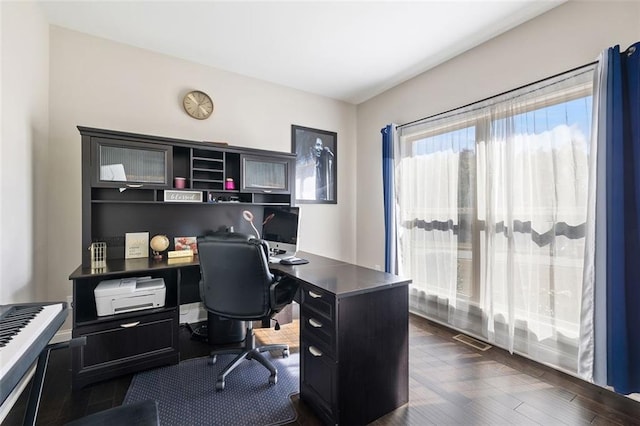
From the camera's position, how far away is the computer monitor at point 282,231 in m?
2.53

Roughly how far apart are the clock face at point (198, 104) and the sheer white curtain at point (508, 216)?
232 centimetres

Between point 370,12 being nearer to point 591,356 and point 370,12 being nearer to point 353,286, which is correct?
point 353,286

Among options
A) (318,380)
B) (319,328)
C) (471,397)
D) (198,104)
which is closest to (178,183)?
(198,104)

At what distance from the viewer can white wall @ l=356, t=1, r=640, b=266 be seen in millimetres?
1927

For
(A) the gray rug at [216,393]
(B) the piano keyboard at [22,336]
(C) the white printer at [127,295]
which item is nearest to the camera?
(B) the piano keyboard at [22,336]

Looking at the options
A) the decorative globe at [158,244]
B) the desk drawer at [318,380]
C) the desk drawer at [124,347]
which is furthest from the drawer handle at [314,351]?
the decorative globe at [158,244]

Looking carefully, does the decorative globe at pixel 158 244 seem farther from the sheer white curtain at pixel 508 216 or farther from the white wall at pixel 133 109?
the sheer white curtain at pixel 508 216

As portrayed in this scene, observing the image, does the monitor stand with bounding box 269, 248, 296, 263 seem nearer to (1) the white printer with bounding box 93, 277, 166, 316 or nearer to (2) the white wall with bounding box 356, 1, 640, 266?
(1) the white printer with bounding box 93, 277, 166, 316

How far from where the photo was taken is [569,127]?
2061 millimetres

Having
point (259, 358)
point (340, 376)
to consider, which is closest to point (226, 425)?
point (259, 358)

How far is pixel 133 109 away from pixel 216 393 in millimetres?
2594

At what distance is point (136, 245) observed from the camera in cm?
262

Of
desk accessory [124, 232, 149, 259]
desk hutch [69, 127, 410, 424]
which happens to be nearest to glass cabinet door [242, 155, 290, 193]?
desk hutch [69, 127, 410, 424]

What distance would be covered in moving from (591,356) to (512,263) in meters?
0.74
